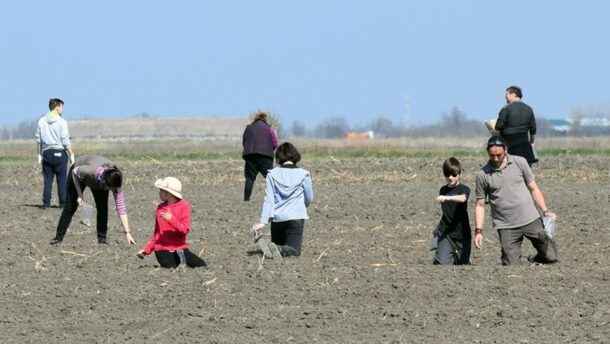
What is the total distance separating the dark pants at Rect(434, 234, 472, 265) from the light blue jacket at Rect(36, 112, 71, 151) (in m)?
8.61

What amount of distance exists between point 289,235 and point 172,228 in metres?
1.63

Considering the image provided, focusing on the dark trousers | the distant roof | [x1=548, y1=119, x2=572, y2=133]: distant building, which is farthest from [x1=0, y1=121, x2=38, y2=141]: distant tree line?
the dark trousers

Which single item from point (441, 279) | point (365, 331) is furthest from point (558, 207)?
point (365, 331)

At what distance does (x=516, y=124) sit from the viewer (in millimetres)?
17422

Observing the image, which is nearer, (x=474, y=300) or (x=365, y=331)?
(x=365, y=331)

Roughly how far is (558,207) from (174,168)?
13.3m

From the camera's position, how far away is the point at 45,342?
393 inches

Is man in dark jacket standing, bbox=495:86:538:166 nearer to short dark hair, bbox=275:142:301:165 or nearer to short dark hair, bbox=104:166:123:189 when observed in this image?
short dark hair, bbox=275:142:301:165

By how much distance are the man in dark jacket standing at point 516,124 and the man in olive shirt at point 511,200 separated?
494 cm

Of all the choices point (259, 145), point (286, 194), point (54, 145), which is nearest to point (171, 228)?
point (286, 194)

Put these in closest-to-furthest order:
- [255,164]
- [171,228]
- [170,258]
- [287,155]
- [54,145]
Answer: [171,228] → [170,258] → [287,155] → [54,145] → [255,164]

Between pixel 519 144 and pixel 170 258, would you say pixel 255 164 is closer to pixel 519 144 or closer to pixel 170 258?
pixel 519 144

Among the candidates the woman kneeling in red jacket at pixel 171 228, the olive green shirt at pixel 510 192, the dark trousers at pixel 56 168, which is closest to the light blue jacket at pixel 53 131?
the dark trousers at pixel 56 168

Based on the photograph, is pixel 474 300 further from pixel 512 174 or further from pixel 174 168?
pixel 174 168
